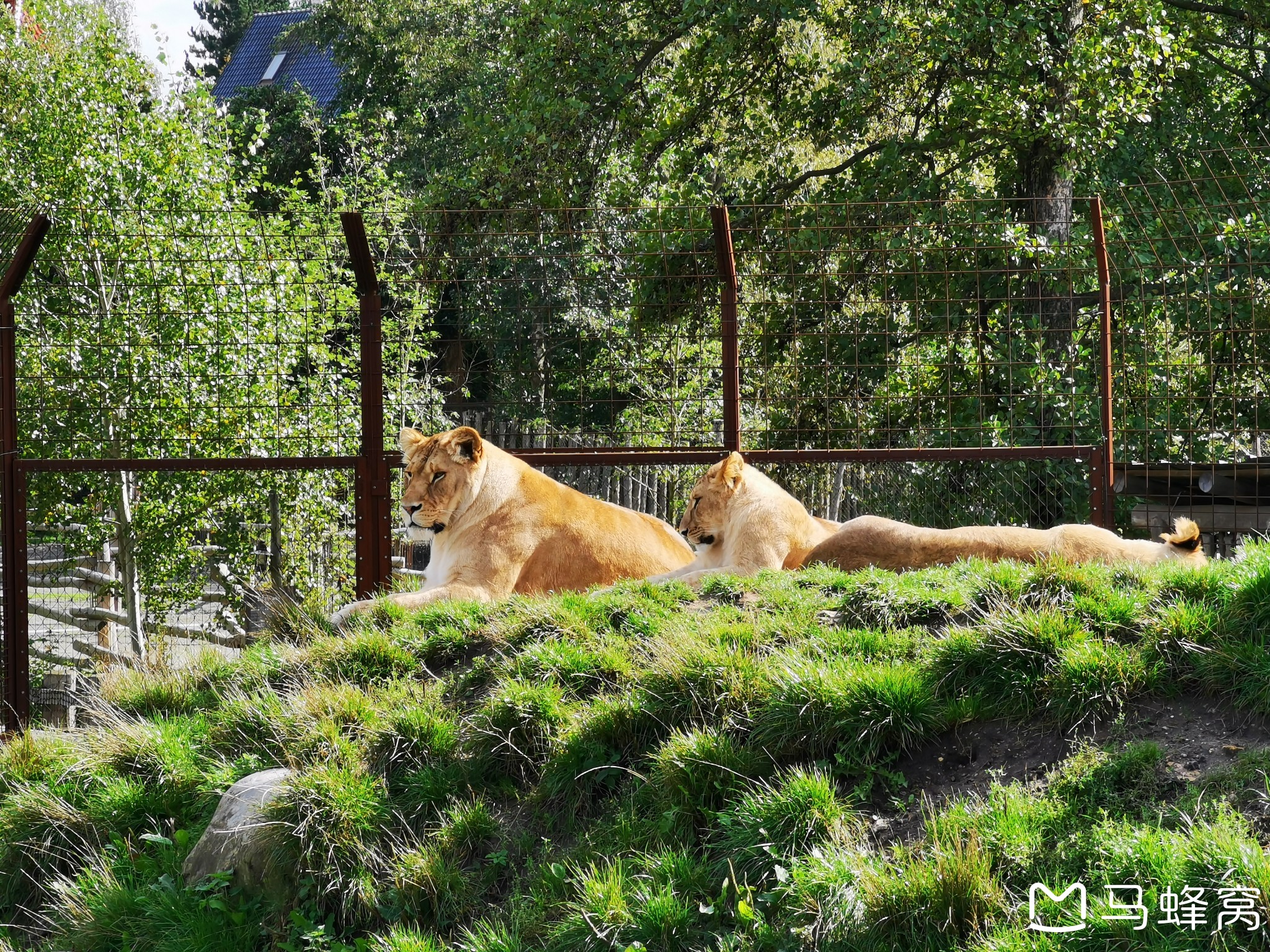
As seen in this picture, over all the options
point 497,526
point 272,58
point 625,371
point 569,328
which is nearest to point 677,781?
point 497,526

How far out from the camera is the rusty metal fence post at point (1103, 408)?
764cm

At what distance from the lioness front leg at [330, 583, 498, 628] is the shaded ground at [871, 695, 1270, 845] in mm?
2986

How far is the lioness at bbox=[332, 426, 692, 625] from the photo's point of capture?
283 inches

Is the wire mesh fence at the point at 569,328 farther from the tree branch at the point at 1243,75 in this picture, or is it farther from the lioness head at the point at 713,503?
the tree branch at the point at 1243,75

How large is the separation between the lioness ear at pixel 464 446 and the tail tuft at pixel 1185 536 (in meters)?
3.88

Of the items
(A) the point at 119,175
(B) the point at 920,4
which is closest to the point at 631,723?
(B) the point at 920,4

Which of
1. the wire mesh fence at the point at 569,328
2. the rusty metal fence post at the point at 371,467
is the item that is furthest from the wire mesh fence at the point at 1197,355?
the rusty metal fence post at the point at 371,467

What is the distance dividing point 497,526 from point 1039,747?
3.92 m

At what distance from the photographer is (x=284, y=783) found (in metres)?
4.73

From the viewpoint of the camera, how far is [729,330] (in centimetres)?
784

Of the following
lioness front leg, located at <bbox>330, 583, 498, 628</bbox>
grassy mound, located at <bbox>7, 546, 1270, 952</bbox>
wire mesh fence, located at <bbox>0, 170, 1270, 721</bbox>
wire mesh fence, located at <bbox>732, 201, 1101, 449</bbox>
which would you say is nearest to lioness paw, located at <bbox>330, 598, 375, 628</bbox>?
lioness front leg, located at <bbox>330, 583, 498, 628</bbox>

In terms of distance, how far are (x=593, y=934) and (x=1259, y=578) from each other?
9.09ft

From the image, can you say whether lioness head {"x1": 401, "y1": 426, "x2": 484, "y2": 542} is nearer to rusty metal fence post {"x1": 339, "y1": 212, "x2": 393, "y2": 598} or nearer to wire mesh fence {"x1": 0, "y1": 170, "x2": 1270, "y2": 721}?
rusty metal fence post {"x1": 339, "y1": 212, "x2": 393, "y2": 598}

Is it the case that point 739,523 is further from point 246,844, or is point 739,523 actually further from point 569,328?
point 569,328
